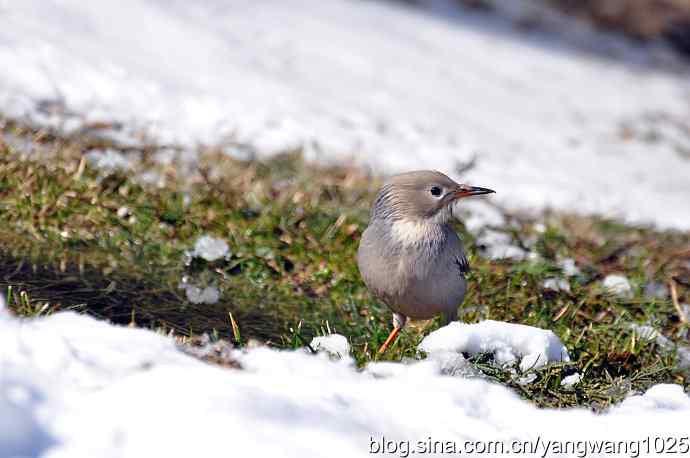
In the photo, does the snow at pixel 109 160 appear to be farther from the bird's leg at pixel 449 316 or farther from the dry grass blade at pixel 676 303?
the dry grass blade at pixel 676 303

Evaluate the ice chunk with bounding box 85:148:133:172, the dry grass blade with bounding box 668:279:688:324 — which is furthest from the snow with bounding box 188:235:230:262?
the dry grass blade with bounding box 668:279:688:324

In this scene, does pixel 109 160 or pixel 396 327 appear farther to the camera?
pixel 109 160

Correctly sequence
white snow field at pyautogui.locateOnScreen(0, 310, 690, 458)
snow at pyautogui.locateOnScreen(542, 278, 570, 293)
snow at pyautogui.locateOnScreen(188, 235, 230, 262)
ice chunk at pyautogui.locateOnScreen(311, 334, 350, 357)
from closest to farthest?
1. white snow field at pyautogui.locateOnScreen(0, 310, 690, 458)
2. ice chunk at pyautogui.locateOnScreen(311, 334, 350, 357)
3. snow at pyautogui.locateOnScreen(188, 235, 230, 262)
4. snow at pyautogui.locateOnScreen(542, 278, 570, 293)

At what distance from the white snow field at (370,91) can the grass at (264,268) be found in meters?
1.14

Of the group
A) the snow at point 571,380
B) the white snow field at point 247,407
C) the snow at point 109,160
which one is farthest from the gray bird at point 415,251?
the snow at point 109,160

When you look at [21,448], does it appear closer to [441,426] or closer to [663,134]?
[441,426]

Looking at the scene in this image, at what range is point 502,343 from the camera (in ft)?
11.2

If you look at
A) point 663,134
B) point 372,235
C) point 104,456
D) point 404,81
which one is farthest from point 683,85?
point 104,456

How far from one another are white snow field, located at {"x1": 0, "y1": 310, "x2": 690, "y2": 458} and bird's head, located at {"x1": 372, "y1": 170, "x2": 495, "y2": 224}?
83cm

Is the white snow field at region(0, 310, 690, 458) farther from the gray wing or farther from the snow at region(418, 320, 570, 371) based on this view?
the gray wing

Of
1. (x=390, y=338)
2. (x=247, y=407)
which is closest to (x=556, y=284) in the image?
(x=390, y=338)

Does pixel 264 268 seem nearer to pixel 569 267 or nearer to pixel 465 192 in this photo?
pixel 465 192

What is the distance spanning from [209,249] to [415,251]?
139 cm

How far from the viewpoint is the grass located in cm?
367
